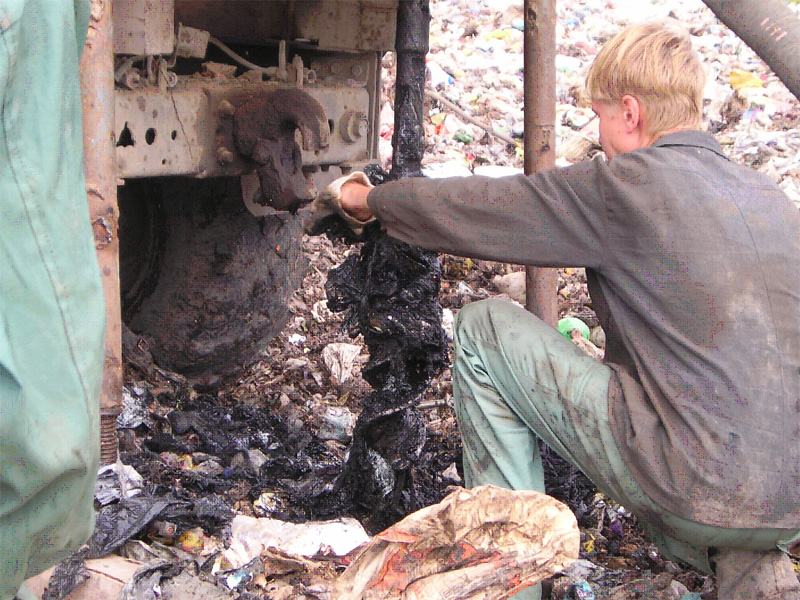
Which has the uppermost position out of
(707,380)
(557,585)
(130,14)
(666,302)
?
(130,14)

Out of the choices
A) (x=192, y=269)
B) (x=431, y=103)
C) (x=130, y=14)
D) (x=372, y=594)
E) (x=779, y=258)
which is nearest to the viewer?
(x=372, y=594)

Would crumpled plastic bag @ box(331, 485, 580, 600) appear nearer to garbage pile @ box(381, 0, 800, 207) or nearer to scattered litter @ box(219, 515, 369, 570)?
scattered litter @ box(219, 515, 369, 570)

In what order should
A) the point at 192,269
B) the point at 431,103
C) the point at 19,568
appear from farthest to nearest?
1. the point at 431,103
2. the point at 192,269
3. the point at 19,568

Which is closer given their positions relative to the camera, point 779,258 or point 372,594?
point 372,594

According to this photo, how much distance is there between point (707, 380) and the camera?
1944 millimetres

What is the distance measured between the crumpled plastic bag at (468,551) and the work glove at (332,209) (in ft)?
3.07

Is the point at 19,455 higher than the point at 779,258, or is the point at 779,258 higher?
the point at 779,258

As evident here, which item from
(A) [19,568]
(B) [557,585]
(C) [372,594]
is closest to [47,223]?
(A) [19,568]

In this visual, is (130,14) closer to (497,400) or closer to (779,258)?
(497,400)

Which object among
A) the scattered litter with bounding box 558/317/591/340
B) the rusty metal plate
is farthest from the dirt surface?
the rusty metal plate

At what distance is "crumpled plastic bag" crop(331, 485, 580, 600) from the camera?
183cm

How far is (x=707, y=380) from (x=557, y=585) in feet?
2.78

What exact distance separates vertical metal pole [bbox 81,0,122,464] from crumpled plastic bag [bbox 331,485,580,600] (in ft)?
2.66

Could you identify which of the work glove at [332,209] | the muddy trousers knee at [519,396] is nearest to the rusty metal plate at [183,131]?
the work glove at [332,209]
